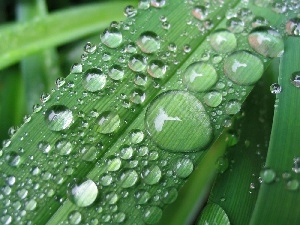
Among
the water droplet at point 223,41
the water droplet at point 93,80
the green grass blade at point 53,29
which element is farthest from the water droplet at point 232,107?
the green grass blade at point 53,29

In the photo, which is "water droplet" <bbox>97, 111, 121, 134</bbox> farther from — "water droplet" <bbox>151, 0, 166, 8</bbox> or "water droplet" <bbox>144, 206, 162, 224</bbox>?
"water droplet" <bbox>151, 0, 166, 8</bbox>

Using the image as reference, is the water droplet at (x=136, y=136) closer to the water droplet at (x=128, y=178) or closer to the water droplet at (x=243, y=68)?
the water droplet at (x=128, y=178)

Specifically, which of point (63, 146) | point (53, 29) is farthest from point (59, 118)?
point (53, 29)

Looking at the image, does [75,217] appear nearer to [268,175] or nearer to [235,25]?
[268,175]

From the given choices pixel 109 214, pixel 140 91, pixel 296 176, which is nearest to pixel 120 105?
pixel 140 91

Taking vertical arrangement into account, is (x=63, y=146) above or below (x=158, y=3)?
below

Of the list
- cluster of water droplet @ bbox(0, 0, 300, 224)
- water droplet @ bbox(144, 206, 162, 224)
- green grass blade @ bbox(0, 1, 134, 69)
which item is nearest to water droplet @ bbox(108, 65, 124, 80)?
cluster of water droplet @ bbox(0, 0, 300, 224)
